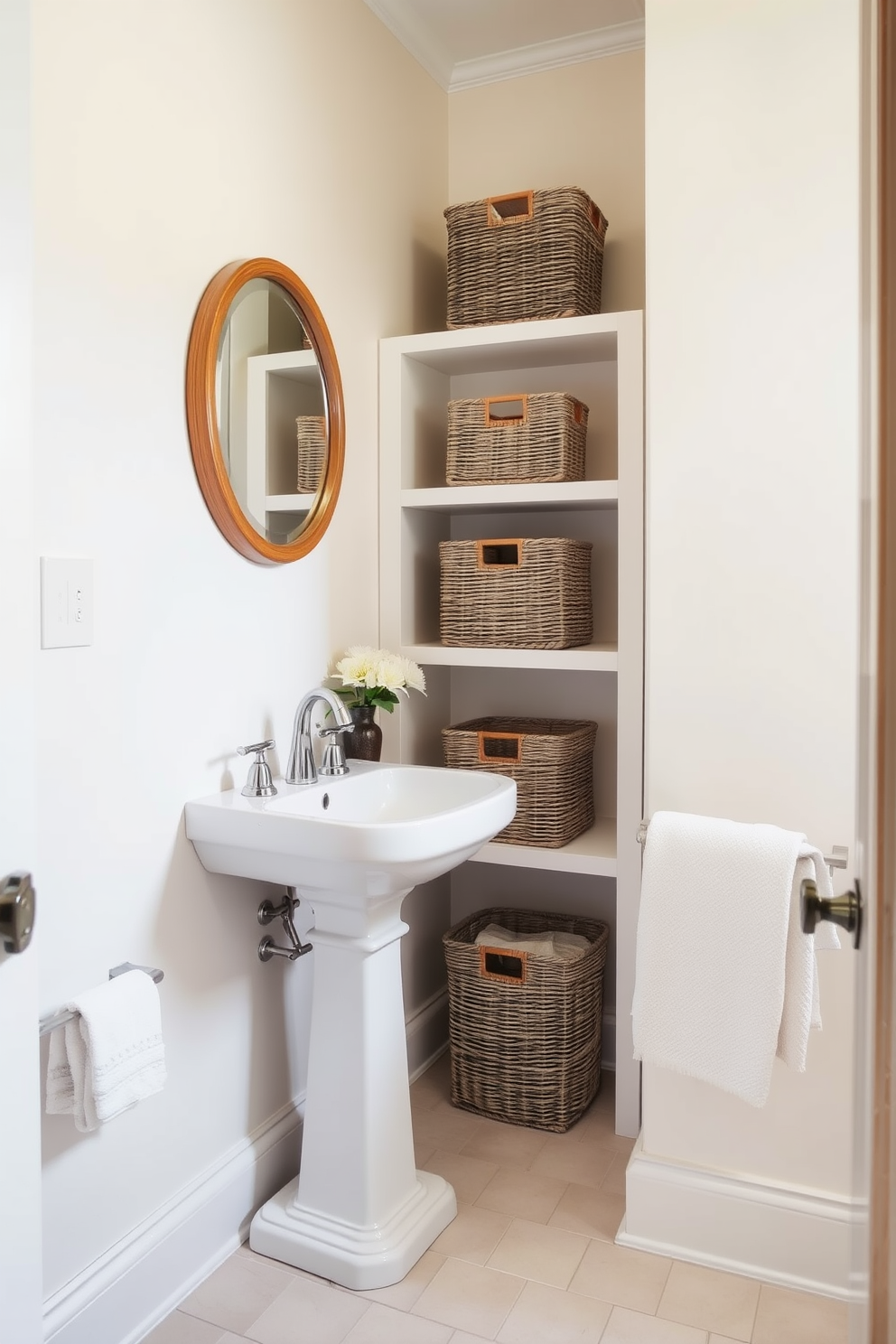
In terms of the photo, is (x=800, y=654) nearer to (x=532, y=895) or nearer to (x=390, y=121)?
(x=532, y=895)

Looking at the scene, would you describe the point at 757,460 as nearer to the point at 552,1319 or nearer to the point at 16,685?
the point at 16,685

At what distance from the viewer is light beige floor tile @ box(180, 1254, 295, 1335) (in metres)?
1.68

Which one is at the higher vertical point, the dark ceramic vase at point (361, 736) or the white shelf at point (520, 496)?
the white shelf at point (520, 496)

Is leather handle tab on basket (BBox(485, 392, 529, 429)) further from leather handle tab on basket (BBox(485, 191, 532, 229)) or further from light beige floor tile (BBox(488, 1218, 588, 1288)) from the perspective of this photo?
light beige floor tile (BBox(488, 1218, 588, 1288))

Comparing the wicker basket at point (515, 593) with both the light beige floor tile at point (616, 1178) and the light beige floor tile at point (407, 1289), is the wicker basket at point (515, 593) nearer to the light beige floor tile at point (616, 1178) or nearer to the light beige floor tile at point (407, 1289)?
the light beige floor tile at point (616, 1178)

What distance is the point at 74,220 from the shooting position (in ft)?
4.90

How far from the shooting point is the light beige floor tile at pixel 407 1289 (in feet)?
5.66

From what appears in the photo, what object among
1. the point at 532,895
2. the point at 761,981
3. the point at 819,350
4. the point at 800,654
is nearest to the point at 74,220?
the point at 819,350

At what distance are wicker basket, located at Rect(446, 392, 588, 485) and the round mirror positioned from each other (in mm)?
334

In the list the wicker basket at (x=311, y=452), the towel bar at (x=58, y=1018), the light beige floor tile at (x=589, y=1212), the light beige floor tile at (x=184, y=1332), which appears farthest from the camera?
the wicker basket at (x=311, y=452)

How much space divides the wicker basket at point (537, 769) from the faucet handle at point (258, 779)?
0.66 metres

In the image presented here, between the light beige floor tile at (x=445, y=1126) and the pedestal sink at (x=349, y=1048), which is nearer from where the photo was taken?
the pedestal sink at (x=349, y=1048)

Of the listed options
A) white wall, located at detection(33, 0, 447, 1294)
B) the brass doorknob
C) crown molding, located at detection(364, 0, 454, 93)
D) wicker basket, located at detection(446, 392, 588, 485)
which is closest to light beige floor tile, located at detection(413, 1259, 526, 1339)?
white wall, located at detection(33, 0, 447, 1294)

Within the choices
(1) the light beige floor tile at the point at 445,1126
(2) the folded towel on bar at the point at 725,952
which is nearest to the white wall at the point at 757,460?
(2) the folded towel on bar at the point at 725,952
